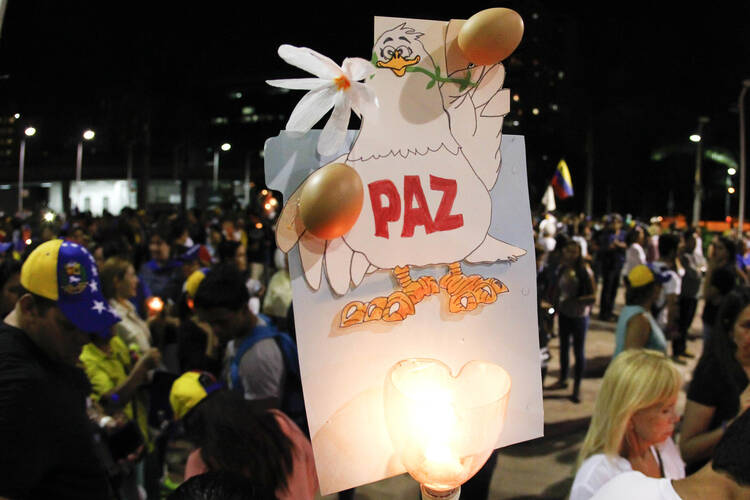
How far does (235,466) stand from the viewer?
1.83 metres

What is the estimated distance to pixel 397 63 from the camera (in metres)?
1.24

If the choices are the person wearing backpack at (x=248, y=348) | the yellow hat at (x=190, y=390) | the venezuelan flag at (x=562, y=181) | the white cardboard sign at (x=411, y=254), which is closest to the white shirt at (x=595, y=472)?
the white cardboard sign at (x=411, y=254)

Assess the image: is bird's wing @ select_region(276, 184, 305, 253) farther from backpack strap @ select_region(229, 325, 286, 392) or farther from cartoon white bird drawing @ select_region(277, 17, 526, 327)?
backpack strap @ select_region(229, 325, 286, 392)

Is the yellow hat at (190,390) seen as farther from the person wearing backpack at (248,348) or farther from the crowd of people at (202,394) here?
the person wearing backpack at (248,348)

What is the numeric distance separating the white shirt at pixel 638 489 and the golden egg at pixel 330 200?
1035 millimetres

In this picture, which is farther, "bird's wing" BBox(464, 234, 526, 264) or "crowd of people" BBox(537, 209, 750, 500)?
"crowd of people" BBox(537, 209, 750, 500)

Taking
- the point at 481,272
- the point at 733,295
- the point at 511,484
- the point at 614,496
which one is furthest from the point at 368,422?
the point at 511,484

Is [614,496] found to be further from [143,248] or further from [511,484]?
[143,248]

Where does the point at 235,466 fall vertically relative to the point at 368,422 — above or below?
below

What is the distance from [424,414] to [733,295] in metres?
2.88

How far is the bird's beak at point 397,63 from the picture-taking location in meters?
1.24

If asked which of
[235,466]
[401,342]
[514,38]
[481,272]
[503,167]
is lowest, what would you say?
[235,466]

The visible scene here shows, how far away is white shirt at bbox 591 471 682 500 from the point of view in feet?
4.94

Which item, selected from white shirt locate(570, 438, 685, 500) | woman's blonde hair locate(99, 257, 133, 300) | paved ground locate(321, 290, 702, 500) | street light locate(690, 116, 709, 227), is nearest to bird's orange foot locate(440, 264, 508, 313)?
white shirt locate(570, 438, 685, 500)
